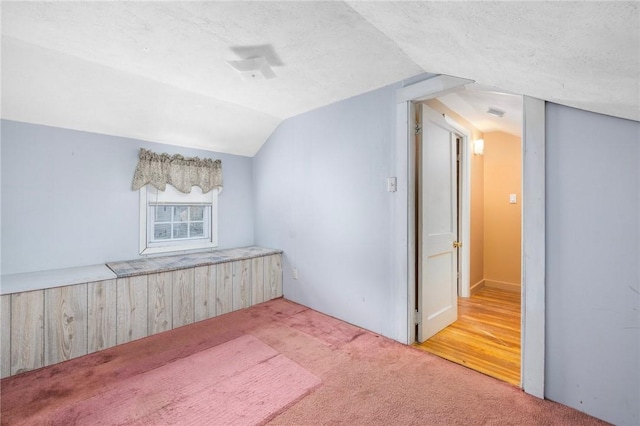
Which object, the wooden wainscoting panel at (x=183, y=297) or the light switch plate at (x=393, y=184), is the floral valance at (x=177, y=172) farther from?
the light switch plate at (x=393, y=184)

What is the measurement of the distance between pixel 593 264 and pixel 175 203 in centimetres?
383

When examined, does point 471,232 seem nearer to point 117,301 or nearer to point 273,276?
point 273,276

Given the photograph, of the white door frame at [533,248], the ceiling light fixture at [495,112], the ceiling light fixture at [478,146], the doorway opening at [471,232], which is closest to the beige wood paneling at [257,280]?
the doorway opening at [471,232]

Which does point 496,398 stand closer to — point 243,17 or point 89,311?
point 243,17

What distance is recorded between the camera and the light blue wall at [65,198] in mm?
2439

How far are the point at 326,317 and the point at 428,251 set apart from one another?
130 cm

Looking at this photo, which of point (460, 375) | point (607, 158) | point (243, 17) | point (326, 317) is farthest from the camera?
point (326, 317)

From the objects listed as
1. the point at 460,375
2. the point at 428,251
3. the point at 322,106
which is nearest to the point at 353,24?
the point at 322,106

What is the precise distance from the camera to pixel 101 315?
2371mm

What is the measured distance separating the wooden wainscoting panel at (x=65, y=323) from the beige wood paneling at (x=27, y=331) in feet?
0.11

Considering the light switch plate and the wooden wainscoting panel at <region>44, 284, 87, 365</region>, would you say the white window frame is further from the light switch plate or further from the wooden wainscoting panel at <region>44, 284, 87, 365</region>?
the light switch plate

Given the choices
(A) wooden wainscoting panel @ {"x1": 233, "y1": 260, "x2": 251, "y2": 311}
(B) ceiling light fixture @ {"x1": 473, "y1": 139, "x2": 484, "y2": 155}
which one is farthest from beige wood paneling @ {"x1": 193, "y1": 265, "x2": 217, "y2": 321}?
(B) ceiling light fixture @ {"x1": 473, "y1": 139, "x2": 484, "y2": 155}

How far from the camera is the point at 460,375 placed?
78.4 inches

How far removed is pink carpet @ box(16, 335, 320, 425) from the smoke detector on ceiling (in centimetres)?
228
